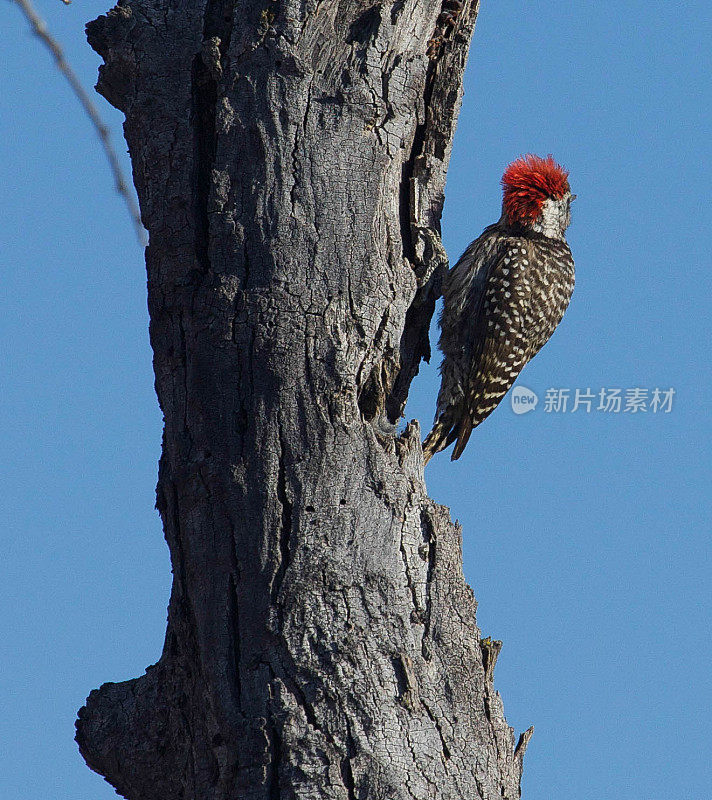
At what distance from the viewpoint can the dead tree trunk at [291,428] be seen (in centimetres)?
322

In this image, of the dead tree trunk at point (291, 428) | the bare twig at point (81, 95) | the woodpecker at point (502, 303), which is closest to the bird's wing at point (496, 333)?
the woodpecker at point (502, 303)

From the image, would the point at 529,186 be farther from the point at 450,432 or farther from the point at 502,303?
the point at 450,432

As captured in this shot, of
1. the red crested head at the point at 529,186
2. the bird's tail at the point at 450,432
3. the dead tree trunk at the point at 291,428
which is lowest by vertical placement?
the dead tree trunk at the point at 291,428

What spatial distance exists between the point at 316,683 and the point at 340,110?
6.65 ft

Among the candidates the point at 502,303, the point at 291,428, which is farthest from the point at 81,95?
the point at 502,303

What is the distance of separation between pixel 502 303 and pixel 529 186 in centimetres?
85

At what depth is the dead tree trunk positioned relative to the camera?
3225 millimetres

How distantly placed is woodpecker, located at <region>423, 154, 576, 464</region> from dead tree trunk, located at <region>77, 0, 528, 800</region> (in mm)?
2053

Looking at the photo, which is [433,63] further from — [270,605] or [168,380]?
[270,605]

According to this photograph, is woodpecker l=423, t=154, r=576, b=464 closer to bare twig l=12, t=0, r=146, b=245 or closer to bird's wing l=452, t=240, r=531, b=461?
bird's wing l=452, t=240, r=531, b=461

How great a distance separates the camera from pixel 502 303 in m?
6.09

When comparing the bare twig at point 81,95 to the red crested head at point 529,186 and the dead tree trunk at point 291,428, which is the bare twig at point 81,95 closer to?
the dead tree trunk at point 291,428

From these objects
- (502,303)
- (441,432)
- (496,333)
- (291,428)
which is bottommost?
(291,428)

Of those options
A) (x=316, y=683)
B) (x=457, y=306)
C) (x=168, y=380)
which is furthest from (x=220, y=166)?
(x=457, y=306)
